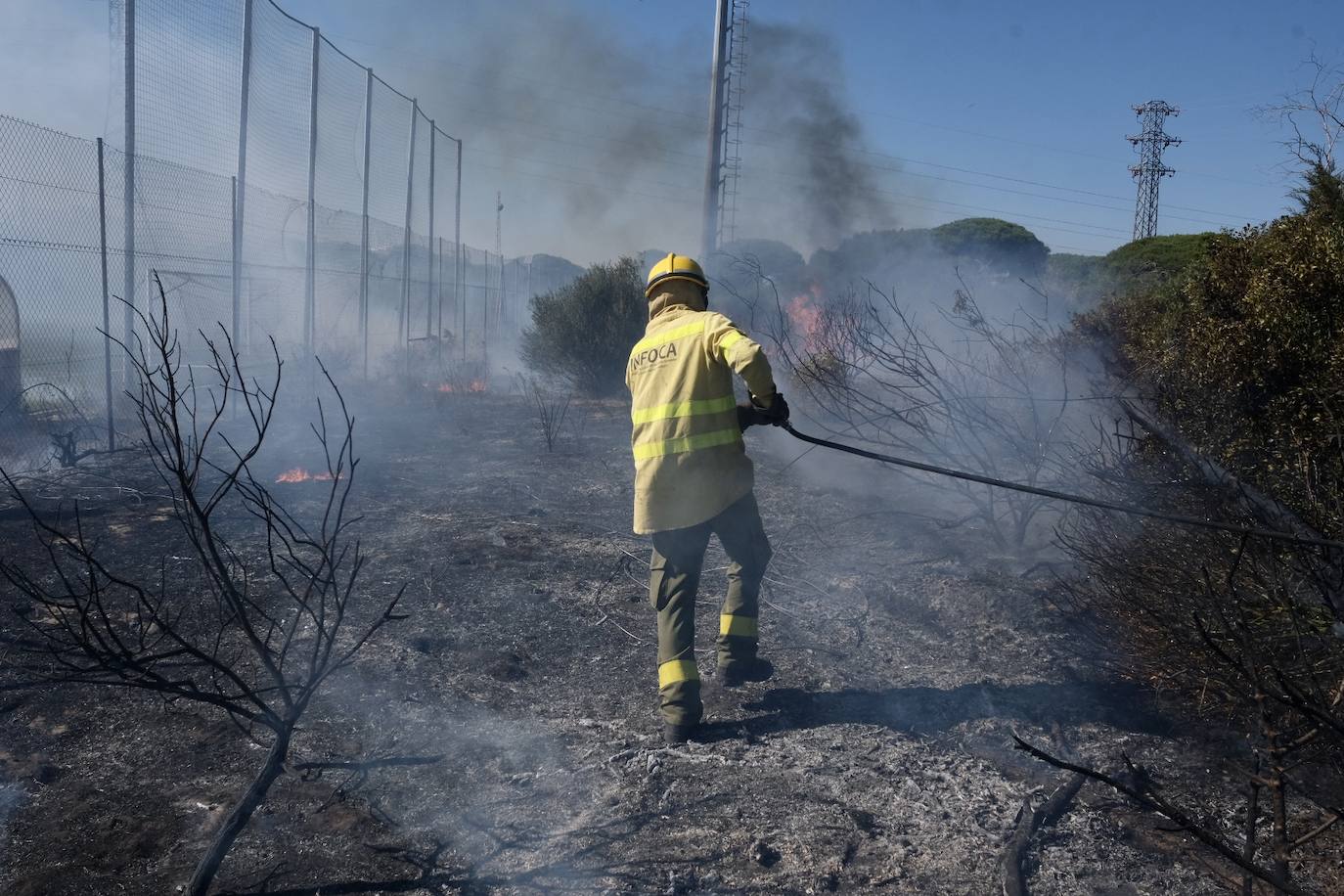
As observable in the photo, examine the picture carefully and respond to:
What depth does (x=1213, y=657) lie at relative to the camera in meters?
2.73

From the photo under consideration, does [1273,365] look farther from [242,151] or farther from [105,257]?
[242,151]

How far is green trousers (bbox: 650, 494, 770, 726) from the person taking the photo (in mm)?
3316

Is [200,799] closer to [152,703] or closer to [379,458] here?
[152,703]

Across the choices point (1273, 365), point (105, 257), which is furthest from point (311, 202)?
point (1273, 365)

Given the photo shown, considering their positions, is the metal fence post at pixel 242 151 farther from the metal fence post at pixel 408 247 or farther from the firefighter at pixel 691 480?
the firefighter at pixel 691 480

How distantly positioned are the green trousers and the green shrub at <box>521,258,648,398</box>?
10.3 m

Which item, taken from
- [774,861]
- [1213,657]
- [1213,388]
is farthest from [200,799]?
[1213,388]

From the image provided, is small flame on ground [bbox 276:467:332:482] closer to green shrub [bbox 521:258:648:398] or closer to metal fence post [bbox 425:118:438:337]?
green shrub [bbox 521:258:648:398]

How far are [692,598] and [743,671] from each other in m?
0.47

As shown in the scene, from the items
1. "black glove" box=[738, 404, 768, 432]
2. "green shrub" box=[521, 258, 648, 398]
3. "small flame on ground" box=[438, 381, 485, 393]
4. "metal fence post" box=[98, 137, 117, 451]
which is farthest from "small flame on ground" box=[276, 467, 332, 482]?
"green shrub" box=[521, 258, 648, 398]

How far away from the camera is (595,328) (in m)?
14.1

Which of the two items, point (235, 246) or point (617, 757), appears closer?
point (617, 757)

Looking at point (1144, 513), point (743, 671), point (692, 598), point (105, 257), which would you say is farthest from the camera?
point (105, 257)

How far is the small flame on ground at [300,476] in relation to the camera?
23.7 feet
